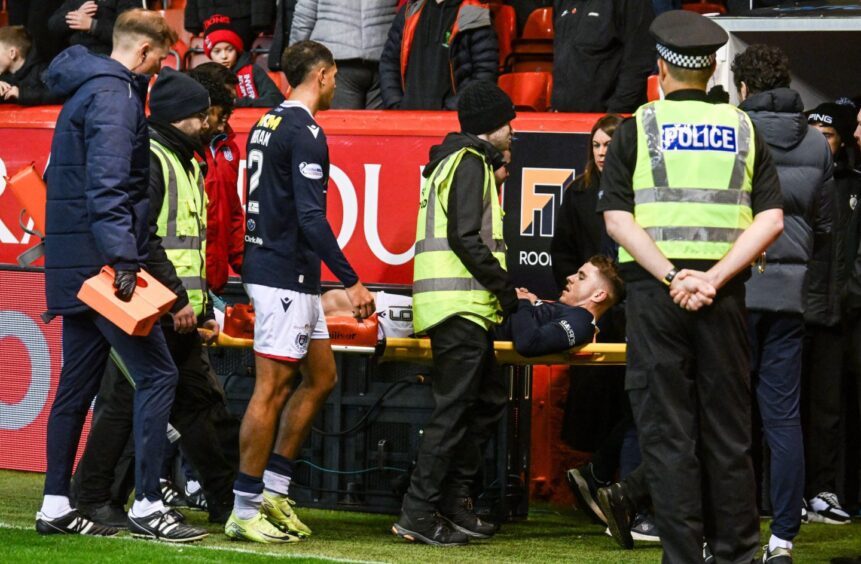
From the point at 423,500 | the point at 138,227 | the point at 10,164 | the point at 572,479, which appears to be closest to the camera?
the point at 138,227

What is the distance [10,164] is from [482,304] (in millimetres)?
3840

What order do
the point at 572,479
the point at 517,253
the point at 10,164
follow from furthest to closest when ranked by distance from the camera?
the point at 10,164
the point at 517,253
the point at 572,479

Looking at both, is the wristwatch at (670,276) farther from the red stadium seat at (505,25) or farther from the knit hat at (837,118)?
the red stadium seat at (505,25)

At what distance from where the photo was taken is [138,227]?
6332 millimetres

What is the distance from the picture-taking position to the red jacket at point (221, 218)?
7.63m

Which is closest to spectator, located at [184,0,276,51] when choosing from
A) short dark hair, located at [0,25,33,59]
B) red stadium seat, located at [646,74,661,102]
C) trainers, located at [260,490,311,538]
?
short dark hair, located at [0,25,33,59]

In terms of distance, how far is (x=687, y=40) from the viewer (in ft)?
17.2

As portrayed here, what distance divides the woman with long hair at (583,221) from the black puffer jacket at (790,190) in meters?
1.16

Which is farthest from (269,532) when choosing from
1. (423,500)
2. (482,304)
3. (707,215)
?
(707,215)

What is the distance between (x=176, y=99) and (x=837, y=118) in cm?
339

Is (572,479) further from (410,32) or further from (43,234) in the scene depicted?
(410,32)

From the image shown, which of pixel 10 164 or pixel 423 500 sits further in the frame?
pixel 10 164

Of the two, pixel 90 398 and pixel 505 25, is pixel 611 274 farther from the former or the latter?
pixel 505 25

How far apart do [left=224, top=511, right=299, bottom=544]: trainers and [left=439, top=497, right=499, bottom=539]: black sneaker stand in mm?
791
